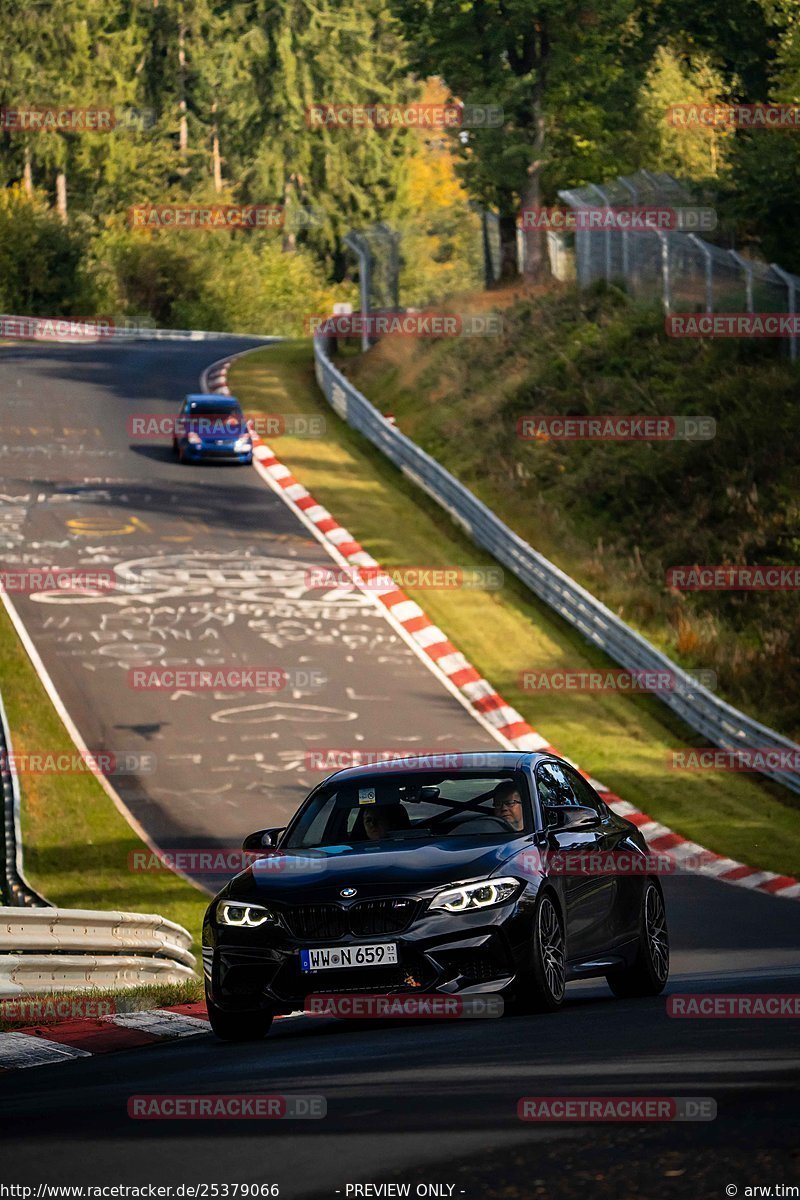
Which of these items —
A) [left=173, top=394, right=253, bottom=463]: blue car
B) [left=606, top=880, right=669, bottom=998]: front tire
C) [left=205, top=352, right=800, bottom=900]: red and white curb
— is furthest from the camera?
[left=173, top=394, right=253, bottom=463]: blue car

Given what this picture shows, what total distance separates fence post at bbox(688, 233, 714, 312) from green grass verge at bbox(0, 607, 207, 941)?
1831 centimetres

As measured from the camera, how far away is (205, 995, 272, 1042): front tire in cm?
951

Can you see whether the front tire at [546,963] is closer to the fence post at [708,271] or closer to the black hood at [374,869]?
the black hood at [374,869]

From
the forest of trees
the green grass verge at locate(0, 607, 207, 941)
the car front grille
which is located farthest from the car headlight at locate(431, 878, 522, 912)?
the forest of trees

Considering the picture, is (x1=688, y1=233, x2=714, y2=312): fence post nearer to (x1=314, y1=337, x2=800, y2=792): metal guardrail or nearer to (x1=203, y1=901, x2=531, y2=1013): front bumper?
(x1=314, y1=337, x2=800, y2=792): metal guardrail

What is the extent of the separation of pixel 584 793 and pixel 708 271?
27.3m

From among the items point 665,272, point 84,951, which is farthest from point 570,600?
point 84,951

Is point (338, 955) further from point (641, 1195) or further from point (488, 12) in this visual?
point (488, 12)

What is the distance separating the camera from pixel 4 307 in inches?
3179

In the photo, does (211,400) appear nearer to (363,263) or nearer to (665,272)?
(363,263)

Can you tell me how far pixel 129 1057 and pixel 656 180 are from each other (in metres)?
38.4

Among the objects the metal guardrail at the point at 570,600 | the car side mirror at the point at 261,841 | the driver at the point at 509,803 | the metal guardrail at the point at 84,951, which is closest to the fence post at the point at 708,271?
the metal guardrail at the point at 570,600

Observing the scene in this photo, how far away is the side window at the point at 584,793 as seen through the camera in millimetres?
11211

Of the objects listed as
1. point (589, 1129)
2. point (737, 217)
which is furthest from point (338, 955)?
point (737, 217)
